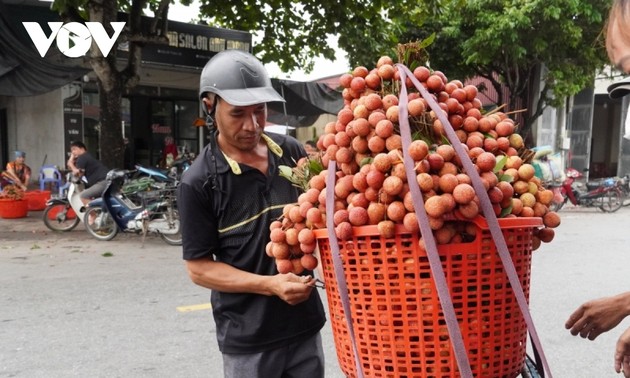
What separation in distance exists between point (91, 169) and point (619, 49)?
28.6 ft

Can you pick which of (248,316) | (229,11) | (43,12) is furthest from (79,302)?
(229,11)

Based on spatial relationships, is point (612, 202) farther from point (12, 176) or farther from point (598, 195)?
point (12, 176)

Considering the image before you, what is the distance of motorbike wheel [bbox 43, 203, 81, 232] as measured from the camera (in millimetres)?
8992

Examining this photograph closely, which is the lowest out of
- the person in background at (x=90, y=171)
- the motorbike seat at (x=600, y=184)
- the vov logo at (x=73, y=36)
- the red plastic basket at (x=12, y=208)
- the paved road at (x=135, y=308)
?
the paved road at (x=135, y=308)

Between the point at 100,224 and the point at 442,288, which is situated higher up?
the point at 442,288

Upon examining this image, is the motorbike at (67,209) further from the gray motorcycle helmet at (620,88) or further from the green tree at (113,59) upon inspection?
the gray motorcycle helmet at (620,88)

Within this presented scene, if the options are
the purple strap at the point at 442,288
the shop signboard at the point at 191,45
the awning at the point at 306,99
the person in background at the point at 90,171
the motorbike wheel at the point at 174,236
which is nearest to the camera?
the purple strap at the point at 442,288

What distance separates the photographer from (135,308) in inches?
190

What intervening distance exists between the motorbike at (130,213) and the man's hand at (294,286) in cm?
669

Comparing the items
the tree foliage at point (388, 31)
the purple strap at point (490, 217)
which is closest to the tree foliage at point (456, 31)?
the tree foliage at point (388, 31)

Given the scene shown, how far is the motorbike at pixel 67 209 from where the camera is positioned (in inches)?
344

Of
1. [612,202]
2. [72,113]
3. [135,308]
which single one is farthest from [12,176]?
[612,202]

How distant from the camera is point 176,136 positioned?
15.1 m

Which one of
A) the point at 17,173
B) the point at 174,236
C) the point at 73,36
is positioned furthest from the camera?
the point at 17,173
